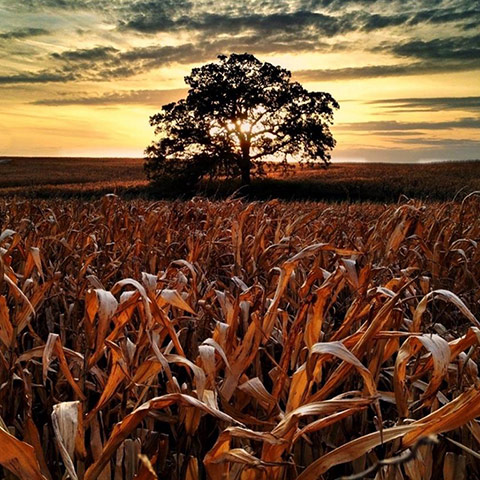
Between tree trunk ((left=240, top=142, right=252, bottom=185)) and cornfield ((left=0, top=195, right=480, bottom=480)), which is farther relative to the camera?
tree trunk ((left=240, top=142, right=252, bottom=185))

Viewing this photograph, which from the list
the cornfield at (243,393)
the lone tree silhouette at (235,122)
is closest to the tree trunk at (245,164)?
the lone tree silhouette at (235,122)

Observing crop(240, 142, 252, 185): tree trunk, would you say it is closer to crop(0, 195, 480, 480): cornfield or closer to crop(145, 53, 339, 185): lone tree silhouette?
crop(145, 53, 339, 185): lone tree silhouette

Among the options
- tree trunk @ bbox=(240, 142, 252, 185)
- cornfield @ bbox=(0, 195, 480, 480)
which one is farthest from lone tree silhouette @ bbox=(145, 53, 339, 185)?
cornfield @ bbox=(0, 195, 480, 480)

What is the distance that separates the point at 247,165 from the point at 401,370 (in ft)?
95.9

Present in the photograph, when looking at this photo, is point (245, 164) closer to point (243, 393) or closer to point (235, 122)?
point (235, 122)

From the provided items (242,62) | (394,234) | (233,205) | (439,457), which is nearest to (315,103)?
(242,62)

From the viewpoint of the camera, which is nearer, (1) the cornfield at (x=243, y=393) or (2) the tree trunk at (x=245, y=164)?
(1) the cornfield at (x=243, y=393)

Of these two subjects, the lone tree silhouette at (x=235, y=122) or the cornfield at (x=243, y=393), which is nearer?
the cornfield at (x=243, y=393)

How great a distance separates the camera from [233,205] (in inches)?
228

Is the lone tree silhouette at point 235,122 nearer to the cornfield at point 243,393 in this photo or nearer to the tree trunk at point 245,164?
the tree trunk at point 245,164

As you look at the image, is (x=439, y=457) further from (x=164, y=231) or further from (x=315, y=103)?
(x=315, y=103)

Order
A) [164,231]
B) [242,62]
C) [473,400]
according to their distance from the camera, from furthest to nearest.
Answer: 1. [242,62]
2. [164,231]
3. [473,400]

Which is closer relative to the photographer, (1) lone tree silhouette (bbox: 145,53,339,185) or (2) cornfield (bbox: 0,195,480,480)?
(2) cornfield (bbox: 0,195,480,480)

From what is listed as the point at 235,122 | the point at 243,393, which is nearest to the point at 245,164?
the point at 235,122
